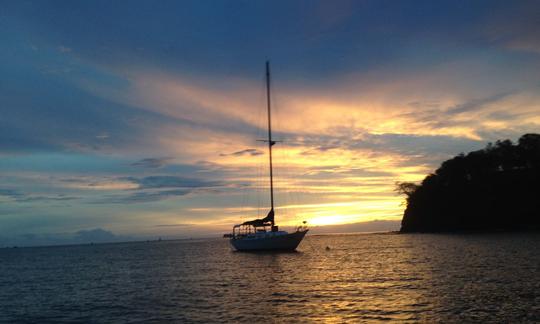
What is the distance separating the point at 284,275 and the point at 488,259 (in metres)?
23.9

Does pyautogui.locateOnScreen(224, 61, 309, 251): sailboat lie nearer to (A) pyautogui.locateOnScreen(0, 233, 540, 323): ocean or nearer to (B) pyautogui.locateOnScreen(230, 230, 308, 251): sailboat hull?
(B) pyautogui.locateOnScreen(230, 230, 308, 251): sailboat hull

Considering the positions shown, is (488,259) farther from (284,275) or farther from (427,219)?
(427,219)

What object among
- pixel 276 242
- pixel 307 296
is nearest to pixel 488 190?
pixel 276 242

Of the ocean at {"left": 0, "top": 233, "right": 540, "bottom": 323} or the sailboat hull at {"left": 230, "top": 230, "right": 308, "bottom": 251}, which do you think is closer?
the ocean at {"left": 0, "top": 233, "right": 540, "bottom": 323}

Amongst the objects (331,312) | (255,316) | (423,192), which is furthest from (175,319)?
(423,192)

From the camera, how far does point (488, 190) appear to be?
144250 millimetres

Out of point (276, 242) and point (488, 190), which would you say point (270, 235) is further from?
point (488, 190)

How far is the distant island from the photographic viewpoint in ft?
452

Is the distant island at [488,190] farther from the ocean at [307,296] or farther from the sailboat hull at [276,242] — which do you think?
the ocean at [307,296]

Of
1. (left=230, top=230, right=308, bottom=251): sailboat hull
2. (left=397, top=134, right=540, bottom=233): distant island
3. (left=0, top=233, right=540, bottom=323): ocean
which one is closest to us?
(left=0, top=233, right=540, bottom=323): ocean

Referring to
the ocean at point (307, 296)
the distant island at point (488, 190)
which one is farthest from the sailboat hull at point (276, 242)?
the distant island at point (488, 190)

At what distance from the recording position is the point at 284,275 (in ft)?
156

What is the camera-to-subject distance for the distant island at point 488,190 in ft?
452

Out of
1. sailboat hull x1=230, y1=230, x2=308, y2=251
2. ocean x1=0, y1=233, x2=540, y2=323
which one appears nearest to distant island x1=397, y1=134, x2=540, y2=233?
sailboat hull x1=230, y1=230, x2=308, y2=251
